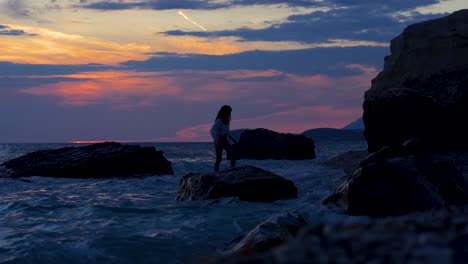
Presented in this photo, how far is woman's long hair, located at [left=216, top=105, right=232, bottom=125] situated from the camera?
1368 centimetres

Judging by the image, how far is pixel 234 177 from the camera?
10469 millimetres

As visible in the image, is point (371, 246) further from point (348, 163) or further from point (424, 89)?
point (348, 163)

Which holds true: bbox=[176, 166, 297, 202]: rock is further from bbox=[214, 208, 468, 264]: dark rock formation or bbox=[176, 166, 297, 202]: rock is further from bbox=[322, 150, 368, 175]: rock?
bbox=[214, 208, 468, 264]: dark rock formation

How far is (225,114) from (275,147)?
57.5 feet

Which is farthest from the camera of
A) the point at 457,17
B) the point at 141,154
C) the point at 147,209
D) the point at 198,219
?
the point at 141,154

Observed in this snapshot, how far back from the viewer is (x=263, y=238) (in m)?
4.88

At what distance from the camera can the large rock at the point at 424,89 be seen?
51.5 ft

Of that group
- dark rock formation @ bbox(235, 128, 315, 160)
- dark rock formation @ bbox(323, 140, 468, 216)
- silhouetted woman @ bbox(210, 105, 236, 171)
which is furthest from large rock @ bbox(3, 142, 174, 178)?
dark rock formation @ bbox(235, 128, 315, 160)

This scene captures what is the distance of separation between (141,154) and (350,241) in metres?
18.4

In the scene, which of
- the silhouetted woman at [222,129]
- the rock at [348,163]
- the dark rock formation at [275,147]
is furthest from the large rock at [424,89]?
the dark rock formation at [275,147]

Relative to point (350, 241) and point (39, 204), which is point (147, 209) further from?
point (350, 241)

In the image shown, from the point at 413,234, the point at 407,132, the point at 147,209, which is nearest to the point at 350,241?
the point at 413,234

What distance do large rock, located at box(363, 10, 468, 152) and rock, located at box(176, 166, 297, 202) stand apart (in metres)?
7.10

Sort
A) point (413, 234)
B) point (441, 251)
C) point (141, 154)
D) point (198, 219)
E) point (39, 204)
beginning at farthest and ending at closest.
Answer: point (141, 154)
point (39, 204)
point (198, 219)
point (413, 234)
point (441, 251)
